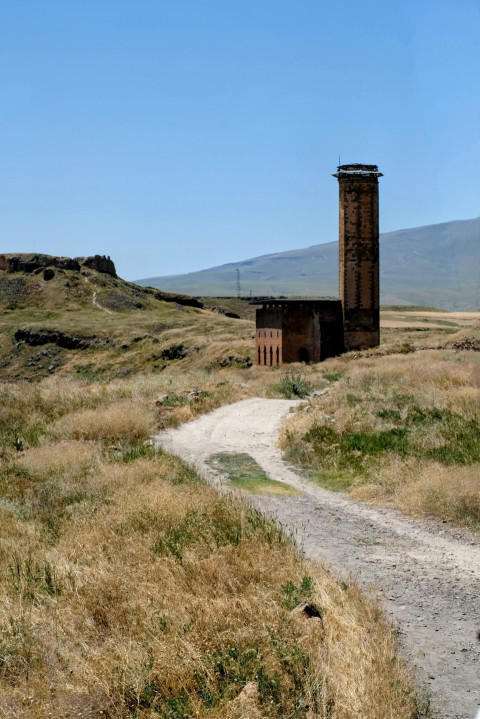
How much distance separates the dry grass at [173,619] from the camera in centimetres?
434

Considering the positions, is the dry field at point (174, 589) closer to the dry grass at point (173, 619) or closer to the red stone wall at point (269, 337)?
the dry grass at point (173, 619)

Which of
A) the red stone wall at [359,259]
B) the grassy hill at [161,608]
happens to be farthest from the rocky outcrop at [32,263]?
the grassy hill at [161,608]

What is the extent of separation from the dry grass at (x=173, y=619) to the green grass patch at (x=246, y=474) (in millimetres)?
1959

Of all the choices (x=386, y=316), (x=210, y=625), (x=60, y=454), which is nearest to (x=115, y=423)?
(x=60, y=454)

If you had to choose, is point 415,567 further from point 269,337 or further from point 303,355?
point 269,337

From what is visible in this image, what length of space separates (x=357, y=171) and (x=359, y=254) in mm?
4472

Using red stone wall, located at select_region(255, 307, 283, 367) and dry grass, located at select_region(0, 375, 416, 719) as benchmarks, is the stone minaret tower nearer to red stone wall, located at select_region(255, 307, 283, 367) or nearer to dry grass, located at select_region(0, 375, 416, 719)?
red stone wall, located at select_region(255, 307, 283, 367)

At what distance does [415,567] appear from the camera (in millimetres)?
6922

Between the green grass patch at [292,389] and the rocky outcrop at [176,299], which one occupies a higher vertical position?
the rocky outcrop at [176,299]

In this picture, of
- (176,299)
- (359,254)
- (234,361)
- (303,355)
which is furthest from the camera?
(176,299)

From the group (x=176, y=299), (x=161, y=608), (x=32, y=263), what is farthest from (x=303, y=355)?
(x=176, y=299)

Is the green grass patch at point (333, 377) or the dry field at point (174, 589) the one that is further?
the green grass patch at point (333, 377)

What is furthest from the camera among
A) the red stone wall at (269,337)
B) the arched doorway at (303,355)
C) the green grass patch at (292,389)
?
the arched doorway at (303,355)

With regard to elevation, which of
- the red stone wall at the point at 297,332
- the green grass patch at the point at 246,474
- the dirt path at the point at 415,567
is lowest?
the green grass patch at the point at 246,474
